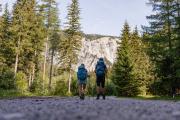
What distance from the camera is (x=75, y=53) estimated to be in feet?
231

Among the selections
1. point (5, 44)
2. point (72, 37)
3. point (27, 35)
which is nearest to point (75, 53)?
point (72, 37)

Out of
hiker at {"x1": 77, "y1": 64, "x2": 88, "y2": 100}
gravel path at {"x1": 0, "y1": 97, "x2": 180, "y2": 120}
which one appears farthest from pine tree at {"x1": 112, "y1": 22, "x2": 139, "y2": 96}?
gravel path at {"x1": 0, "y1": 97, "x2": 180, "y2": 120}

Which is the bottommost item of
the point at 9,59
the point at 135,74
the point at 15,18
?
the point at 135,74

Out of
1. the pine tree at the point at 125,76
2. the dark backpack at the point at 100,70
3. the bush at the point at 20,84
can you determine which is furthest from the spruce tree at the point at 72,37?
the dark backpack at the point at 100,70

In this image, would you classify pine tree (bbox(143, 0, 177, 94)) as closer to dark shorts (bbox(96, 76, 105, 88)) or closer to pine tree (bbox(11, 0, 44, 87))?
dark shorts (bbox(96, 76, 105, 88))

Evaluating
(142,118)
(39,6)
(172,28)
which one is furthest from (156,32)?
(142,118)

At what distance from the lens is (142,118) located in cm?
796

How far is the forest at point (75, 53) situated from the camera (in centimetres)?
4160

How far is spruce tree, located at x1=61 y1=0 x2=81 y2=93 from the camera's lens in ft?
229

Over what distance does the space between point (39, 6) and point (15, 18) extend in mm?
10466

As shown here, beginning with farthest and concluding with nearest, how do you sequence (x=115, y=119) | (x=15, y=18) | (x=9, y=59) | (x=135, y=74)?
(x=9, y=59)
(x=15, y=18)
(x=135, y=74)
(x=115, y=119)

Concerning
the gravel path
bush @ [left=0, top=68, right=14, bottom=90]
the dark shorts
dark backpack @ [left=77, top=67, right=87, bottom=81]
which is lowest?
the gravel path

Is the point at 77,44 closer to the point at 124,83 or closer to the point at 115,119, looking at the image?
the point at 124,83

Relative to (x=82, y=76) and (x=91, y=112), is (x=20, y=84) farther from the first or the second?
(x=91, y=112)
